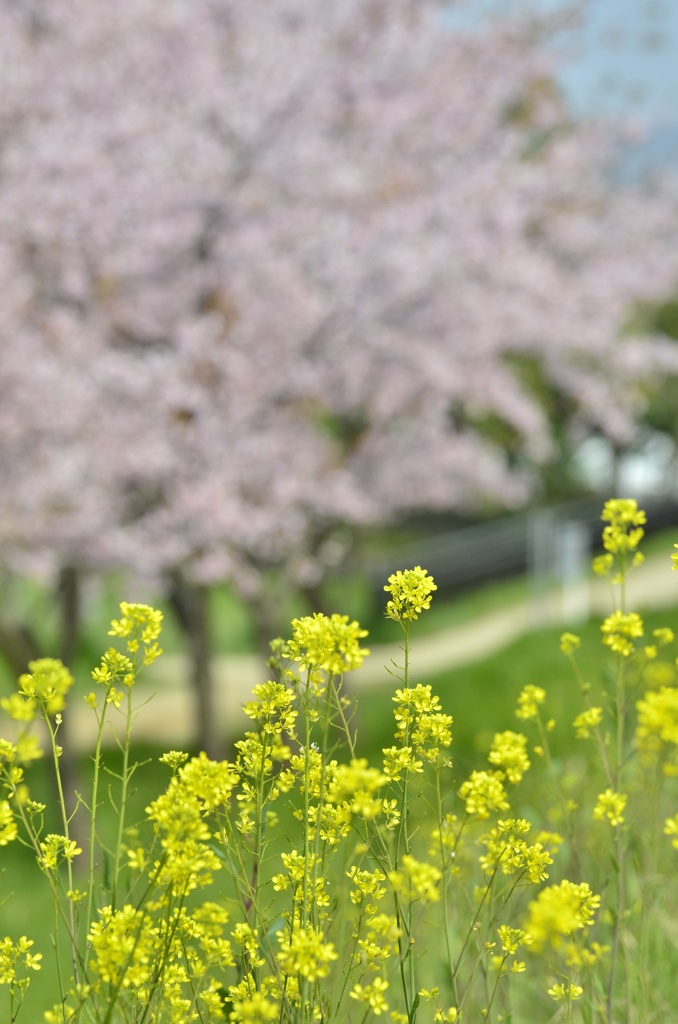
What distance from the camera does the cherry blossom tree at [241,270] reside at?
8289 mm

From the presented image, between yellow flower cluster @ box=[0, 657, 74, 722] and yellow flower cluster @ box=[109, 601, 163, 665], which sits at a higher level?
yellow flower cluster @ box=[109, 601, 163, 665]

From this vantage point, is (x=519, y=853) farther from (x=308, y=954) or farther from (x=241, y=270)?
(x=241, y=270)

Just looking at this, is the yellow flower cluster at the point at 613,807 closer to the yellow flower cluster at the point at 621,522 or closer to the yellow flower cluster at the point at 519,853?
the yellow flower cluster at the point at 519,853

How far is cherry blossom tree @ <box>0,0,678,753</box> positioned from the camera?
829cm

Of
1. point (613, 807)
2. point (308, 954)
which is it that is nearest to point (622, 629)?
point (613, 807)

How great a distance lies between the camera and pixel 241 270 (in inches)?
367

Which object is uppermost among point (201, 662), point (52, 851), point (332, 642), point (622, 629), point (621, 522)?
point (201, 662)

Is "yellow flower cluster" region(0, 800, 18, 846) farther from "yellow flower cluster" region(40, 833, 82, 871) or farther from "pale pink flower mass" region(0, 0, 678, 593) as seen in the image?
"pale pink flower mass" region(0, 0, 678, 593)

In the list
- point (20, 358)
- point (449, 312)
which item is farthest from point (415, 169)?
point (20, 358)

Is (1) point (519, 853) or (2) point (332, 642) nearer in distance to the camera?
(2) point (332, 642)

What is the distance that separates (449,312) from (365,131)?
1951 mm

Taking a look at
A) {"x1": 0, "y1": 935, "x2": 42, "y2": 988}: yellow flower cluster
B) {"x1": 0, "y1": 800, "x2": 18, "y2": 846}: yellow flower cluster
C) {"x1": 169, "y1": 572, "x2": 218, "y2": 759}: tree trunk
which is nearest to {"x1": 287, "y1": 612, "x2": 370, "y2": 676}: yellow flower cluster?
{"x1": 0, "y1": 800, "x2": 18, "y2": 846}: yellow flower cluster

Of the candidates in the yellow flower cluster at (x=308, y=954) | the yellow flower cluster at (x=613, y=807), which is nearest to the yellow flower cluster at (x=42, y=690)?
the yellow flower cluster at (x=308, y=954)

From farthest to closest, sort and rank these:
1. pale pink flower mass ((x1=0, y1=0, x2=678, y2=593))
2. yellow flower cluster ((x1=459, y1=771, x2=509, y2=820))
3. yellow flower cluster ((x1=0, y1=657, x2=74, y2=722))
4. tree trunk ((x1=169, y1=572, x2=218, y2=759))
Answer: tree trunk ((x1=169, y1=572, x2=218, y2=759)), pale pink flower mass ((x1=0, y1=0, x2=678, y2=593)), yellow flower cluster ((x1=459, y1=771, x2=509, y2=820)), yellow flower cluster ((x1=0, y1=657, x2=74, y2=722))
